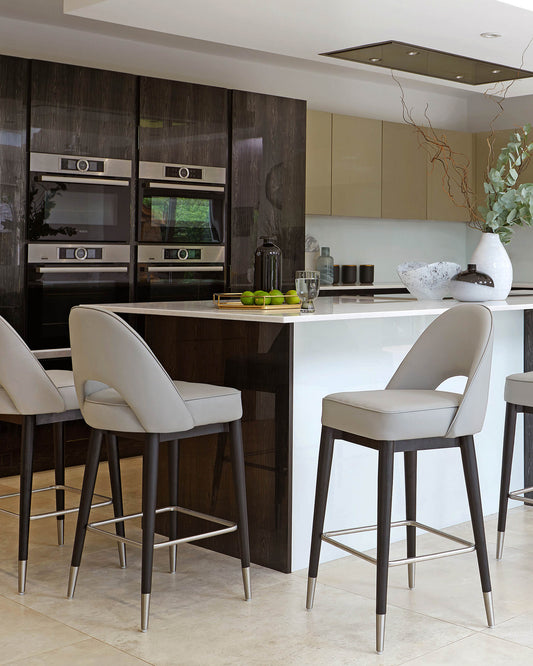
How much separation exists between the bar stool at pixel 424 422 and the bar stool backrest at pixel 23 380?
953 millimetres

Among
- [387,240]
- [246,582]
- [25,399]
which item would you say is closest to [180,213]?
[25,399]

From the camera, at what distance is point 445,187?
7.39 meters

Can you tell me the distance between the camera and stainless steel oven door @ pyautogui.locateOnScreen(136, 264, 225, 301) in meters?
5.07

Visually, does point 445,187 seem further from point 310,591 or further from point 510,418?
point 310,591

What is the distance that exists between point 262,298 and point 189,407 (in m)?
0.69

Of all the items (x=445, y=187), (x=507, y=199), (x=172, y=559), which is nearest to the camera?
(x=172, y=559)

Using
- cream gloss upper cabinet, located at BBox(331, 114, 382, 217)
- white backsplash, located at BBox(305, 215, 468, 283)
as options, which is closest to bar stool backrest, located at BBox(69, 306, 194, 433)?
cream gloss upper cabinet, located at BBox(331, 114, 382, 217)

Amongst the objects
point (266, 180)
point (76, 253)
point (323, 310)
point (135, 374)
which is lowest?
point (135, 374)

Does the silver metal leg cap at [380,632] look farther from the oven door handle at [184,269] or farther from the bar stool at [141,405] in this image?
the oven door handle at [184,269]

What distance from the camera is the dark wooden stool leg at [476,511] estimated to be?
2.67 meters

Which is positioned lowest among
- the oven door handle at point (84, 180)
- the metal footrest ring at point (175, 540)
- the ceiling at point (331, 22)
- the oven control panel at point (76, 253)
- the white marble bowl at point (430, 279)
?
the metal footrest ring at point (175, 540)

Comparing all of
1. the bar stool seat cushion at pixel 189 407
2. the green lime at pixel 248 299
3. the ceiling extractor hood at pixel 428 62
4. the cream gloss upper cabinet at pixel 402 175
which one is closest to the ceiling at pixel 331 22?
the ceiling extractor hood at pixel 428 62

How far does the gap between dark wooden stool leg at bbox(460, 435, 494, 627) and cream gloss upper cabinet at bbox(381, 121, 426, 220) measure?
4422mm

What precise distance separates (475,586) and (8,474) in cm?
269
